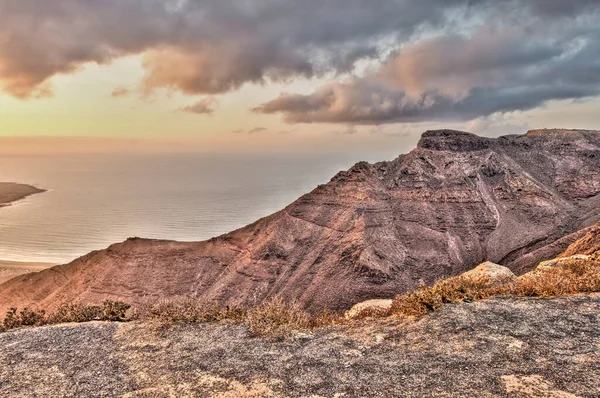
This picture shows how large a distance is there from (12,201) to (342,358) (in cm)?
9957

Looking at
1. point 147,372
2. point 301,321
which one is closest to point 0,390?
point 147,372

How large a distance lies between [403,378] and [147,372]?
13.9 feet

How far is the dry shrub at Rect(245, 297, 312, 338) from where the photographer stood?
8.27m

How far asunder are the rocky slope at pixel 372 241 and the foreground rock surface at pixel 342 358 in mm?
20852

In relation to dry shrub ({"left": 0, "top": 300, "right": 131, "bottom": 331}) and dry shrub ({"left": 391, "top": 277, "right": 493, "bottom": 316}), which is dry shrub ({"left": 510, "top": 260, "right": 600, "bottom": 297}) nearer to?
dry shrub ({"left": 391, "top": 277, "right": 493, "bottom": 316})

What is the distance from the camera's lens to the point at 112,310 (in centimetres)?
980

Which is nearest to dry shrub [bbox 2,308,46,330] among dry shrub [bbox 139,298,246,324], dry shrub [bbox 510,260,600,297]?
dry shrub [bbox 139,298,246,324]

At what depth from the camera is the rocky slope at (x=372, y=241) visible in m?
31.6

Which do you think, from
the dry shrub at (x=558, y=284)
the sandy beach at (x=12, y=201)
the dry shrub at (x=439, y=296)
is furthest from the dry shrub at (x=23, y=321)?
the sandy beach at (x=12, y=201)

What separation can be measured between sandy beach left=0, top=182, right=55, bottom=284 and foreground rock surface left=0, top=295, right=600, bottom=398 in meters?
41.9

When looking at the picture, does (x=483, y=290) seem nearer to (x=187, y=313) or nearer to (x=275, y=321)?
(x=275, y=321)

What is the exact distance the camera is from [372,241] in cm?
3331

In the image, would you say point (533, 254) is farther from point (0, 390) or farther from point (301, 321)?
point (0, 390)

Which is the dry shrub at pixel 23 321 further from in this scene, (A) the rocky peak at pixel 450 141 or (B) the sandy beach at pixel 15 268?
(A) the rocky peak at pixel 450 141
